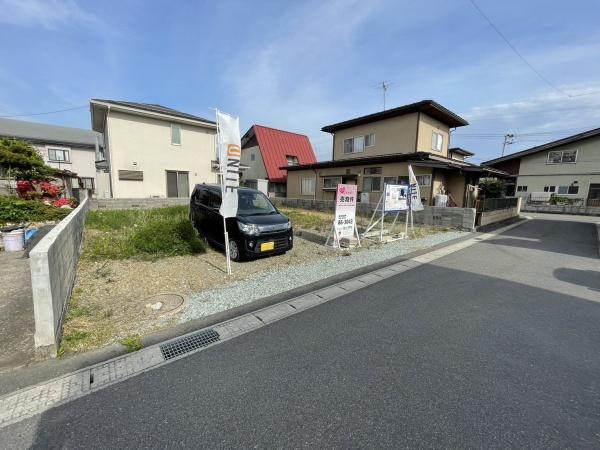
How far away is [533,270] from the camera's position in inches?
219

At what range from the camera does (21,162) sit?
411 inches

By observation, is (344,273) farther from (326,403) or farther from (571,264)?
(571,264)

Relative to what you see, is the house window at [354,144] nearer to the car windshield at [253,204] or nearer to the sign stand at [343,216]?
the sign stand at [343,216]

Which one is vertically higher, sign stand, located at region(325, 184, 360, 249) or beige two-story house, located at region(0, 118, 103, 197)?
beige two-story house, located at region(0, 118, 103, 197)

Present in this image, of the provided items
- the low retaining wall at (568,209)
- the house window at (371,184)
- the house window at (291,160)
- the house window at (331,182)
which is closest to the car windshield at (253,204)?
the house window at (371,184)

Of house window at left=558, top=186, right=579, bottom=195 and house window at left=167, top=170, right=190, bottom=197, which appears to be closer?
house window at left=167, top=170, right=190, bottom=197

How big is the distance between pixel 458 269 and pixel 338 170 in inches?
474

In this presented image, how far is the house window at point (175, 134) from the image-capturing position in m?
14.6

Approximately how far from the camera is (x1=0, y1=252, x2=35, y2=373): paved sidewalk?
96.9 inches

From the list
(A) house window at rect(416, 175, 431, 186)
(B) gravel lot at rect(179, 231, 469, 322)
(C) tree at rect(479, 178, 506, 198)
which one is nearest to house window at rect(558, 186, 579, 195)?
(C) tree at rect(479, 178, 506, 198)

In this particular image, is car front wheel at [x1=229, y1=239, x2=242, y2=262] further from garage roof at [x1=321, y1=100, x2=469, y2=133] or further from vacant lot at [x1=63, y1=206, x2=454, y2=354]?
garage roof at [x1=321, y1=100, x2=469, y2=133]

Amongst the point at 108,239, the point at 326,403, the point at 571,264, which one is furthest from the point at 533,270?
the point at 108,239

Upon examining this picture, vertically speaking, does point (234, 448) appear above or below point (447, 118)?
below

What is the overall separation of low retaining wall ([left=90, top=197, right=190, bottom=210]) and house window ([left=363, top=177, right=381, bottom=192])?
10.6m
